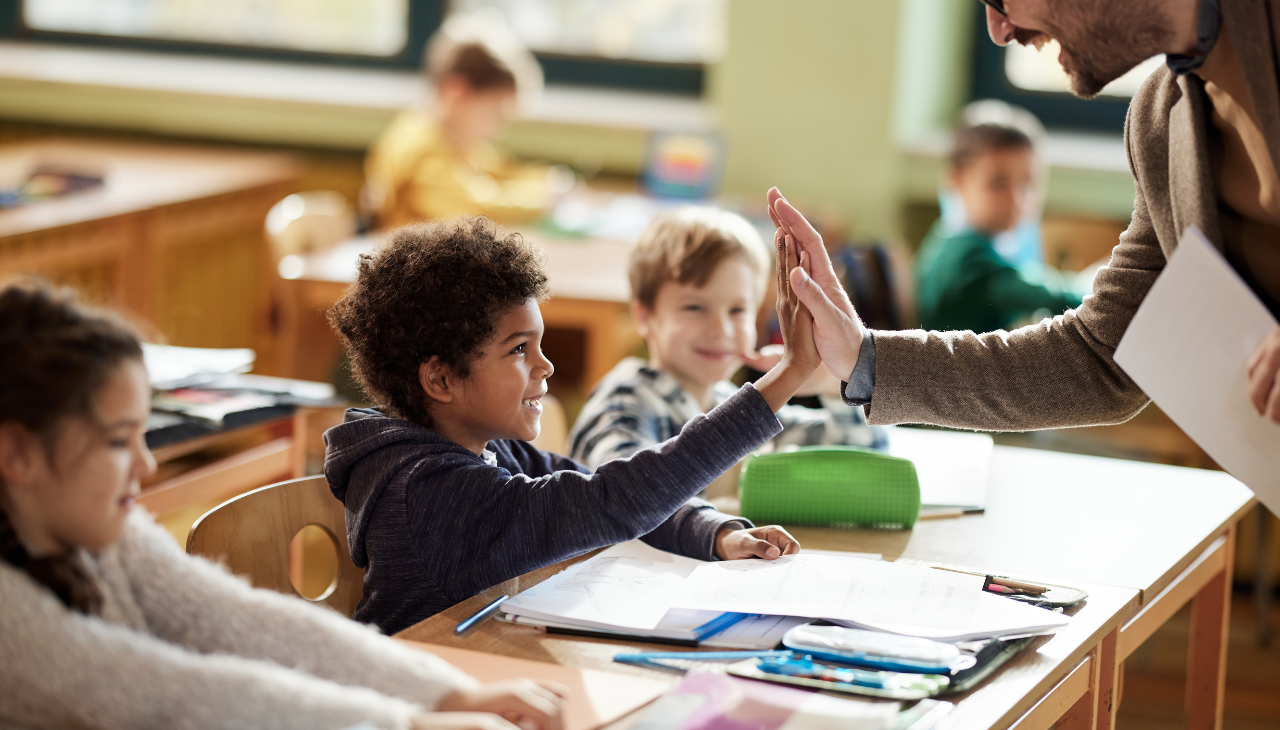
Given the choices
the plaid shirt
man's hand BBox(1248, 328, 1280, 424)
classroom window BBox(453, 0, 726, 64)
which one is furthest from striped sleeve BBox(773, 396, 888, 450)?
classroom window BBox(453, 0, 726, 64)

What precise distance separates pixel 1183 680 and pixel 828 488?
1685mm

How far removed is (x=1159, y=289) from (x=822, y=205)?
2.84m

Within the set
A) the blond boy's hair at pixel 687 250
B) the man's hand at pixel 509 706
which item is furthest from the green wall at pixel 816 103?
the man's hand at pixel 509 706

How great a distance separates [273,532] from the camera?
5.02ft

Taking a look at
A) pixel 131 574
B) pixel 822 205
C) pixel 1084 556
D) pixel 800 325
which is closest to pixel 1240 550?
pixel 822 205

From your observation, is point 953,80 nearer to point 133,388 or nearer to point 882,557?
point 882,557

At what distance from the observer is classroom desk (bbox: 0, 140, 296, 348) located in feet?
11.0

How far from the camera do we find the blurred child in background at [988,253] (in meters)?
3.08

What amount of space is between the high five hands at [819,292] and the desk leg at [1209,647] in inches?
31.0

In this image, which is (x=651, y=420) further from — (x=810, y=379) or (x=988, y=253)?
(x=988, y=253)

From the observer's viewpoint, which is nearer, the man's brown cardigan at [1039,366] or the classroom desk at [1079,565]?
the classroom desk at [1079,565]

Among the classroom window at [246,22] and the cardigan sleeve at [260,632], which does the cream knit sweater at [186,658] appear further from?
the classroom window at [246,22]

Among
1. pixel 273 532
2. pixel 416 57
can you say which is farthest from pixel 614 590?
pixel 416 57

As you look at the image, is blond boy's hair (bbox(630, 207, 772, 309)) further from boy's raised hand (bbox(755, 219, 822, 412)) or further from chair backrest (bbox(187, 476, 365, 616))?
chair backrest (bbox(187, 476, 365, 616))
